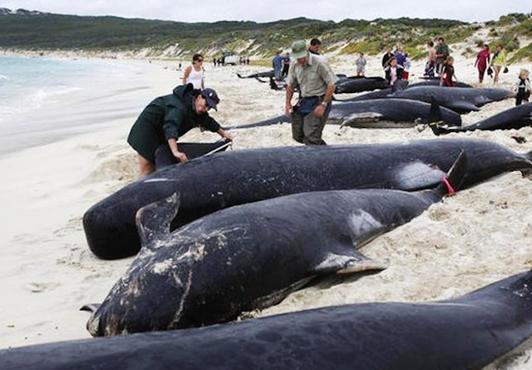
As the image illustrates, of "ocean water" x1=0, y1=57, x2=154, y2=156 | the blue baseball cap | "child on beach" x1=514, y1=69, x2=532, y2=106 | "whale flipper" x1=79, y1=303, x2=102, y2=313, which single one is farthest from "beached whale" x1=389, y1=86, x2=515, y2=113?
"whale flipper" x1=79, y1=303, x2=102, y2=313

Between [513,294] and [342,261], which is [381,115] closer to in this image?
[342,261]

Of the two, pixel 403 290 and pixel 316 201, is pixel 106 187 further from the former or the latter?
pixel 403 290

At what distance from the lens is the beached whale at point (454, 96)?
13.8 meters

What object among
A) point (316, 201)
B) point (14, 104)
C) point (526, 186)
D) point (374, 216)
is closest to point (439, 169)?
point (526, 186)

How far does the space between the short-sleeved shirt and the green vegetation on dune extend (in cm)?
1970

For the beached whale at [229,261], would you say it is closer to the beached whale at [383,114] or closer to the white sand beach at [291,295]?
the white sand beach at [291,295]

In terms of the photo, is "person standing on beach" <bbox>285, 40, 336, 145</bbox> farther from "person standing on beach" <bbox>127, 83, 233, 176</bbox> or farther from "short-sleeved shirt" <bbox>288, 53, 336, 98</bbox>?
"person standing on beach" <bbox>127, 83, 233, 176</bbox>

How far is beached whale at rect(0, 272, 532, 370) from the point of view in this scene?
2.88 meters

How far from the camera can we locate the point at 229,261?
14.8 ft

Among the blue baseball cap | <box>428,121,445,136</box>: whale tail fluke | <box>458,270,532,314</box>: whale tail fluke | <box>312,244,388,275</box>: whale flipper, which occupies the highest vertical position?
the blue baseball cap

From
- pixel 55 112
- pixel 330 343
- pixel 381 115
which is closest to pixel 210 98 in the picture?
pixel 330 343

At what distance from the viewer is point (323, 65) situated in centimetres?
855

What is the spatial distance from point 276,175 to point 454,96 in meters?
8.70

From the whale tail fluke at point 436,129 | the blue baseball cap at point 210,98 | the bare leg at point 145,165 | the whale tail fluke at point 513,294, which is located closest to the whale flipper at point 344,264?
the whale tail fluke at point 513,294
